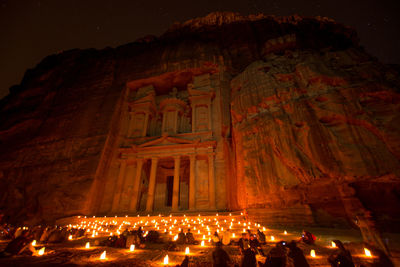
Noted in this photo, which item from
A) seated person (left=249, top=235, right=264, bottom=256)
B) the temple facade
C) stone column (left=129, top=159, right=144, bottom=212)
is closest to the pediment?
the temple facade

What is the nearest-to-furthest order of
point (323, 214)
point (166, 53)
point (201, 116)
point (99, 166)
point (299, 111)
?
point (323, 214) → point (299, 111) → point (99, 166) → point (201, 116) → point (166, 53)

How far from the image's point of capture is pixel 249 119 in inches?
498

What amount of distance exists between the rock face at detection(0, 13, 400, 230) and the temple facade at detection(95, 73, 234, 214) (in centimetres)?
68

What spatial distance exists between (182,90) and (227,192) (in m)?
14.3

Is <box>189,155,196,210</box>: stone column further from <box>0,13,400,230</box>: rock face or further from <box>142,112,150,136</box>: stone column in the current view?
<box>142,112,150,136</box>: stone column

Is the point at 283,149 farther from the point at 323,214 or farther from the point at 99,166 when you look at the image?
the point at 99,166

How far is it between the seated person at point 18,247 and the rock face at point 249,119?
9.39 m

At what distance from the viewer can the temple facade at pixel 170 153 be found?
579 inches

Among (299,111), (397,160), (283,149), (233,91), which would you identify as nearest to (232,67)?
(233,91)

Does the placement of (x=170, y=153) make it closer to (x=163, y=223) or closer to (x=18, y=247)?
(x=163, y=223)

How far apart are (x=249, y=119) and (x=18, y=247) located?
12.2 metres

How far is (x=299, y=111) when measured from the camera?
409 inches

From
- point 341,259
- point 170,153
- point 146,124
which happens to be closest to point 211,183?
point 170,153

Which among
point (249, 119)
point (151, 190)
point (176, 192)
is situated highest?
point (249, 119)
